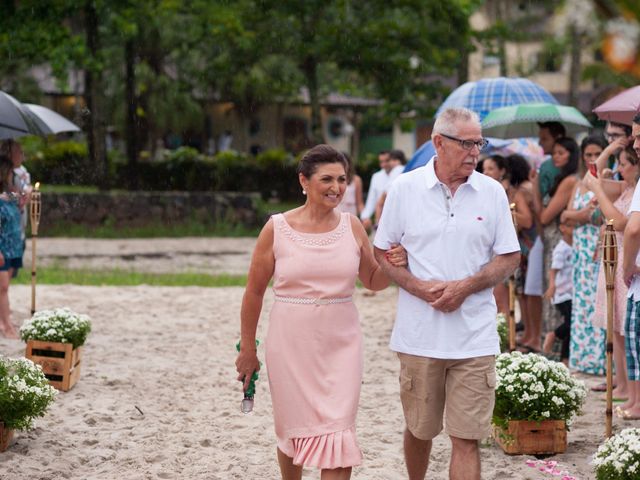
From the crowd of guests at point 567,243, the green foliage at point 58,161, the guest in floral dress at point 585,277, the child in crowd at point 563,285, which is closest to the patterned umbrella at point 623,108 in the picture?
the crowd of guests at point 567,243

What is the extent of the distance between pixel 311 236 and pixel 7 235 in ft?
Answer: 19.9

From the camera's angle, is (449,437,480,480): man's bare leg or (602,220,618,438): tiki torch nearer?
(449,437,480,480): man's bare leg

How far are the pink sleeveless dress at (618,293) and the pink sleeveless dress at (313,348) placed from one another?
324 cm

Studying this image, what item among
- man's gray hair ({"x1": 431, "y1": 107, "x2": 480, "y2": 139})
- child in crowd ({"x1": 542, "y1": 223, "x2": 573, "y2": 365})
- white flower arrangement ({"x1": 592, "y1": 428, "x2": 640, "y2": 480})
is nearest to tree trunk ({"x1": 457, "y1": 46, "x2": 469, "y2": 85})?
child in crowd ({"x1": 542, "y1": 223, "x2": 573, "y2": 365})

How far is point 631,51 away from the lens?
115 cm

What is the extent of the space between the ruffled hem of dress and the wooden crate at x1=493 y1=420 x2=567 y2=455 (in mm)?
1912

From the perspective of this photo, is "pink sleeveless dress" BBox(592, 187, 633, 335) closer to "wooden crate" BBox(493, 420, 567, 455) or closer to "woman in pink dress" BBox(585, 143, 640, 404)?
"woman in pink dress" BBox(585, 143, 640, 404)

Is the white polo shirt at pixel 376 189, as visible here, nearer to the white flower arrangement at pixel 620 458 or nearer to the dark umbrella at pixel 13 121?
the dark umbrella at pixel 13 121

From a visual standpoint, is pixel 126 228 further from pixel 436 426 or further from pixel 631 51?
pixel 631 51

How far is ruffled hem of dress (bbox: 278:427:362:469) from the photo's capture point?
401 centimetres

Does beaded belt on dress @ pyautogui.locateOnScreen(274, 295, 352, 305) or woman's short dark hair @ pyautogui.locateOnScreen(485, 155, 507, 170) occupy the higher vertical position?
woman's short dark hair @ pyautogui.locateOnScreen(485, 155, 507, 170)

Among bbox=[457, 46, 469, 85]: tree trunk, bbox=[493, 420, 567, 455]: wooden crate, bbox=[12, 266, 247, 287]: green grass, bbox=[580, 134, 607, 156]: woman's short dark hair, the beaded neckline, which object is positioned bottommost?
bbox=[12, 266, 247, 287]: green grass

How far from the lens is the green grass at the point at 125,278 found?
47.9ft

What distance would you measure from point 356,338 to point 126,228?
65.3ft
